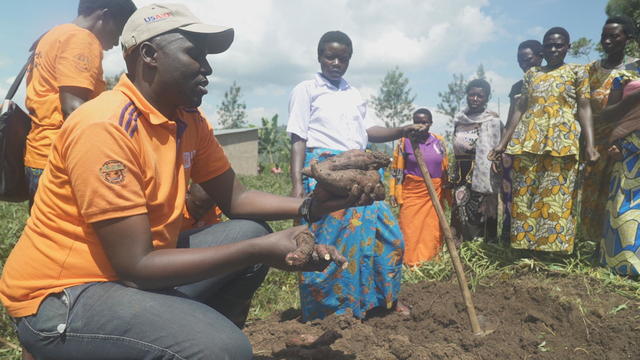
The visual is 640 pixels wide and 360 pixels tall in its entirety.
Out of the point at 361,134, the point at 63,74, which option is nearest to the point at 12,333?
the point at 63,74

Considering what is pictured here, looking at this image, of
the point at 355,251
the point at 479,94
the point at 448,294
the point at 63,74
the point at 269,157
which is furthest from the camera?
the point at 269,157

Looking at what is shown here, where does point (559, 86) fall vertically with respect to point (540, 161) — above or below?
above

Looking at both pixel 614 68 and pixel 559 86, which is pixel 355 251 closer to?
pixel 559 86

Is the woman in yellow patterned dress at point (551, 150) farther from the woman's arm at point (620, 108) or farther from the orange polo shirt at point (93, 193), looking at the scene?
the orange polo shirt at point (93, 193)

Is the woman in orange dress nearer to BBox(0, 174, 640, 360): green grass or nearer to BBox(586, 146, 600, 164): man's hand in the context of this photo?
BBox(0, 174, 640, 360): green grass

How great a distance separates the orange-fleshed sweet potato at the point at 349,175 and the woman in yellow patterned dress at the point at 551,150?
2363mm

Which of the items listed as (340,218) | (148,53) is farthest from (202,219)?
(148,53)

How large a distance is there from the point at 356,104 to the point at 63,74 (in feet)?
5.99

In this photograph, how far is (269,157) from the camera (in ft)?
60.3

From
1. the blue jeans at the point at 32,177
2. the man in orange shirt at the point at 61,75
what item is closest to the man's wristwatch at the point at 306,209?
the man in orange shirt at the point at 61,75

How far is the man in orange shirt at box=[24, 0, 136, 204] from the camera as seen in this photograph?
2436 millimetres

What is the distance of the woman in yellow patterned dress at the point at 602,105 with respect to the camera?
3.78 meters

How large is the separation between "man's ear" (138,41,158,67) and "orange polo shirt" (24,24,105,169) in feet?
3.43

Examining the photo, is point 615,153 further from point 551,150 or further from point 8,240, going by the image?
point 8,240
